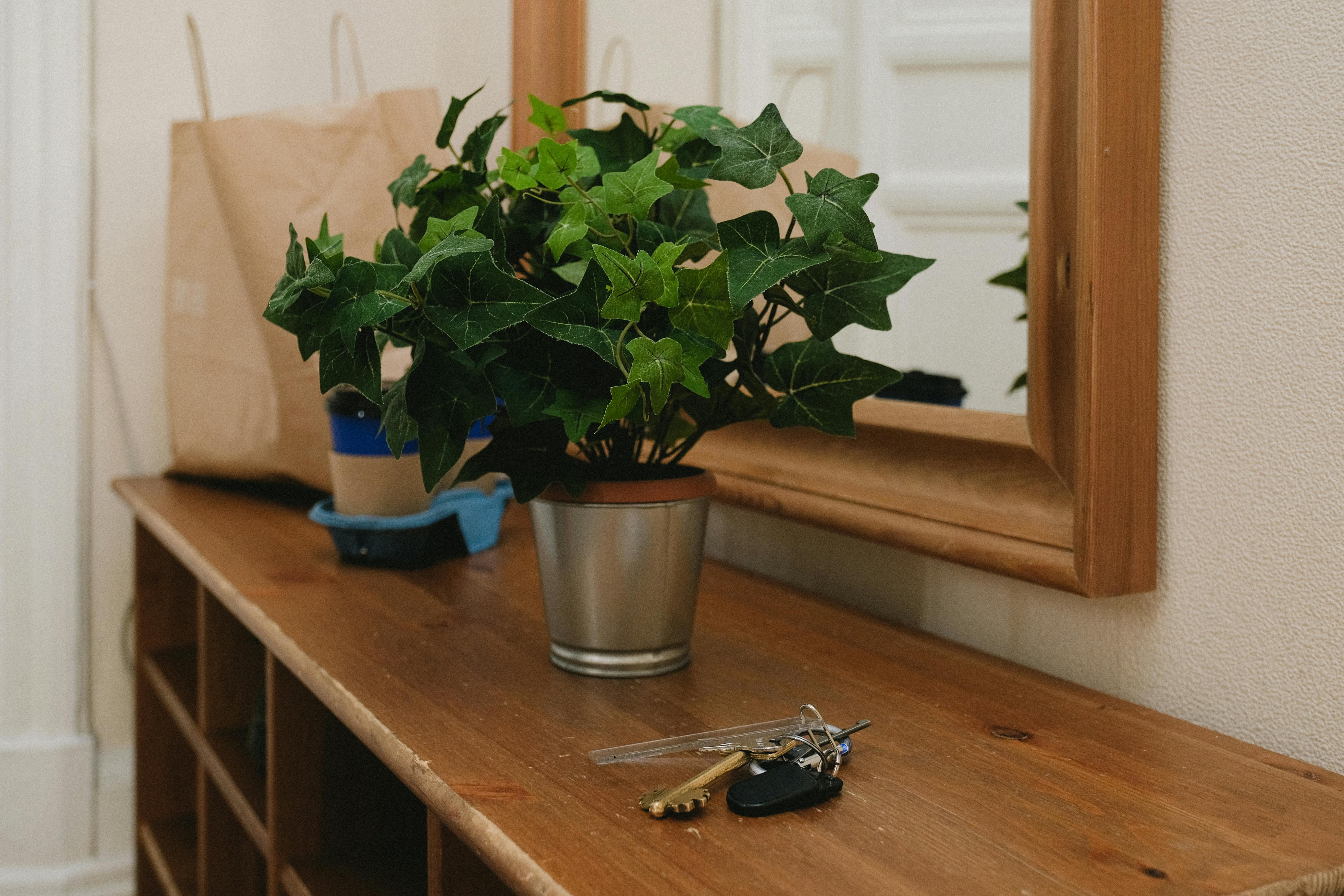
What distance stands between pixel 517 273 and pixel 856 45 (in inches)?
14.9

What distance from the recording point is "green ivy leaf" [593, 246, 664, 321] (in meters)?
0.63

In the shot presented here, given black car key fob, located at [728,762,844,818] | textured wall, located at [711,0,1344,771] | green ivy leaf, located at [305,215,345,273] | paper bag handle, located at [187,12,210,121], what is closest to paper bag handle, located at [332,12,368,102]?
paper bag handle, located at [187,12,210,121]

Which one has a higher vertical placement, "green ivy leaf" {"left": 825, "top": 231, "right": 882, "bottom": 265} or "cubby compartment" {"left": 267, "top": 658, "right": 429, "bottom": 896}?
"green ivy leaf" {"left": 825, "top": 231, "right": 882, "bottom": 265}

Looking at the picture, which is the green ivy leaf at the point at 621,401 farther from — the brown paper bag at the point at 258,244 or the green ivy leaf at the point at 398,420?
the brown paper bag at the point at 258,244

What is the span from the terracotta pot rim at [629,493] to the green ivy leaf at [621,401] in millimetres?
106

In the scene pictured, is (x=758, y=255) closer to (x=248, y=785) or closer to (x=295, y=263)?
(x=295, y=263)

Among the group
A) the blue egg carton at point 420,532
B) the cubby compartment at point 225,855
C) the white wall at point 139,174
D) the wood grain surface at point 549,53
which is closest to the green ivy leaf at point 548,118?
the blue egg carton at point 420,532

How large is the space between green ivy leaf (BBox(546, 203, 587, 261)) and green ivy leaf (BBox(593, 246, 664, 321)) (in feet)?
0.14

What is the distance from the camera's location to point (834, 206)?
653 mm

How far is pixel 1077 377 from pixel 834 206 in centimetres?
21

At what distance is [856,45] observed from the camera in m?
0.96

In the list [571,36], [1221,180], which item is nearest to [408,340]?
[1221,180]

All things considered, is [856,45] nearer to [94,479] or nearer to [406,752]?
[406,752]

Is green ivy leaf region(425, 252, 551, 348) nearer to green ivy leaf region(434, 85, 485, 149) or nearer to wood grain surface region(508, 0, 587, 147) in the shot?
green ivy leaf region(434, 85, 485, 149)
